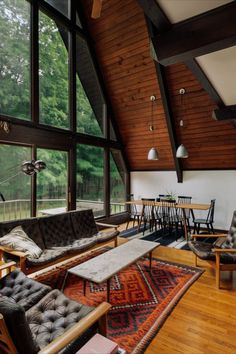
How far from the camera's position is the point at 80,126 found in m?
5.63

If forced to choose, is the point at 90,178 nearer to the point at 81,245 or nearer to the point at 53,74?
the point at 53,74

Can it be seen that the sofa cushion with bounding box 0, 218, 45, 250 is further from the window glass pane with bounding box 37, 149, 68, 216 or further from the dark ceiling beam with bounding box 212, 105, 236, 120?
the dark ceiling beam with bounding box 212, 105, 236, 120

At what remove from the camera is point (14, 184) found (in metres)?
4.17

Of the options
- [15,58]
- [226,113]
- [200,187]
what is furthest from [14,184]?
[200,187]

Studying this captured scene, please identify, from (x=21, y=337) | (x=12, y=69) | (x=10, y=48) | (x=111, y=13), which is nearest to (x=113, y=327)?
(x=21, y=337)

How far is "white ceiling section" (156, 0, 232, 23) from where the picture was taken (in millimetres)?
1682

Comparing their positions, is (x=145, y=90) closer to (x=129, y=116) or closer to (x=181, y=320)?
(x=129, y=116)

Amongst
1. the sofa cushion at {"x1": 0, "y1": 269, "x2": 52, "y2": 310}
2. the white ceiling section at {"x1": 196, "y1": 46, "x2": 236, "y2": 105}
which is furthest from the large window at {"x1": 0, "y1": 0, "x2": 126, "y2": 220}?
the white ceiling section at {"x1": 196, "y1": 46, "x2": 236, "y2": 105}

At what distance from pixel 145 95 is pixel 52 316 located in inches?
203

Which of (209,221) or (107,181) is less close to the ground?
(107,181)

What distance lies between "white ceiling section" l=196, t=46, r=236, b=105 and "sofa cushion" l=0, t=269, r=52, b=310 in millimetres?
2814

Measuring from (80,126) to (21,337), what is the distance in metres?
4.90

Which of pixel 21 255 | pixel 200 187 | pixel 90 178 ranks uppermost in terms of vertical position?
pixel 90 178

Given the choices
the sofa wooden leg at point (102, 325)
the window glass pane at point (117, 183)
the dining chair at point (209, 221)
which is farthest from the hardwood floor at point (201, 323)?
the window glass pane at point (117, 183)
